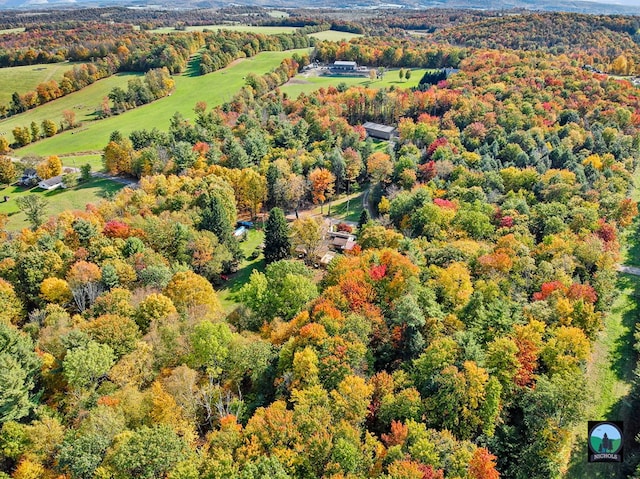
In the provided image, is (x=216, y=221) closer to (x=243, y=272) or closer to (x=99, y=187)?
(x=243, y=272)

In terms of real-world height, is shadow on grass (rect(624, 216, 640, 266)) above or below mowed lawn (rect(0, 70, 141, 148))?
below

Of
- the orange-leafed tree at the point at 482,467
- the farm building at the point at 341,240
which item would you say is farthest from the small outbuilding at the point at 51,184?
the orange-leafed tree at the point at 482,467

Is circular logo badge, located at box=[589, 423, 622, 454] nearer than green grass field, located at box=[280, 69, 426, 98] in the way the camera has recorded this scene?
Yes

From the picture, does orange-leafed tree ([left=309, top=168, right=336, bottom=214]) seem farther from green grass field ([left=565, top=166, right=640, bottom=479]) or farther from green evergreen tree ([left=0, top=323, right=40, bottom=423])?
green evergreen tree ([left=0, top=323, right=40, bottom=423])

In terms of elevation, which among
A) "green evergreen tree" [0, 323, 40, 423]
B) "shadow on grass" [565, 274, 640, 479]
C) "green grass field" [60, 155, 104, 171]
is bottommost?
"shadow on grass" [565, 274, 640, 479]

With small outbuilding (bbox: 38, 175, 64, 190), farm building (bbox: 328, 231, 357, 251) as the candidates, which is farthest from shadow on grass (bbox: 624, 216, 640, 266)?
small outbuilding (bbox: 38, 175, 64, 190)

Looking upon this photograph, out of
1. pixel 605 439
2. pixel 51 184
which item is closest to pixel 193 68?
pixel 51 184

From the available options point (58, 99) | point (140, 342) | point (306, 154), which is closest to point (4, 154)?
point (58, 99)
